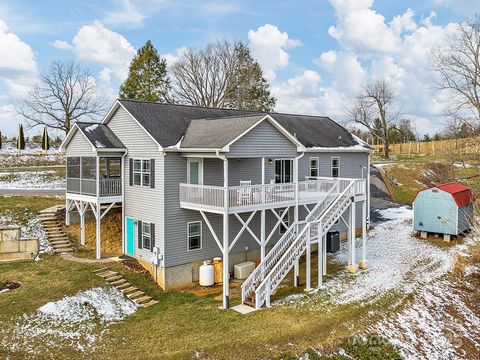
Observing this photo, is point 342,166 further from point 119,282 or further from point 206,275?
point 119,282

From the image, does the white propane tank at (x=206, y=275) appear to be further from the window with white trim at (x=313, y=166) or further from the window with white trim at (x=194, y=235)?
the window with white trim at (x=313, y=166)

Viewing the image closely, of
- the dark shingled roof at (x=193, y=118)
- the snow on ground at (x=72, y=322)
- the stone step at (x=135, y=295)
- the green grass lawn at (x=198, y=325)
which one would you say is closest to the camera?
the green grass lawn at (x=198, y=325)

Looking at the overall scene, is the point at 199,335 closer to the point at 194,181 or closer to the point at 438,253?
the point at 194,181

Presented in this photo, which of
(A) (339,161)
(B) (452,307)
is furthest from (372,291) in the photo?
(A) (339,161)

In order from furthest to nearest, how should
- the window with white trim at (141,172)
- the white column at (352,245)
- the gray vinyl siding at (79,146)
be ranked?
the gray vinyl siding at (79,146), the white column at (352,245), the window with white trim at (141,172)

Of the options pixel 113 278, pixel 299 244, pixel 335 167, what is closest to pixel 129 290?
pixel 113 278

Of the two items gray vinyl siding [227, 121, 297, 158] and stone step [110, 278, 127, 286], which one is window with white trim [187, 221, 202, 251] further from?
gray vinyl siding [227, 121, 297, 158]

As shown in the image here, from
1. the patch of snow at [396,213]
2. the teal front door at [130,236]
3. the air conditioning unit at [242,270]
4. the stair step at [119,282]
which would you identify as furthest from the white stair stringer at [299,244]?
the patch of snow at [396,213]
